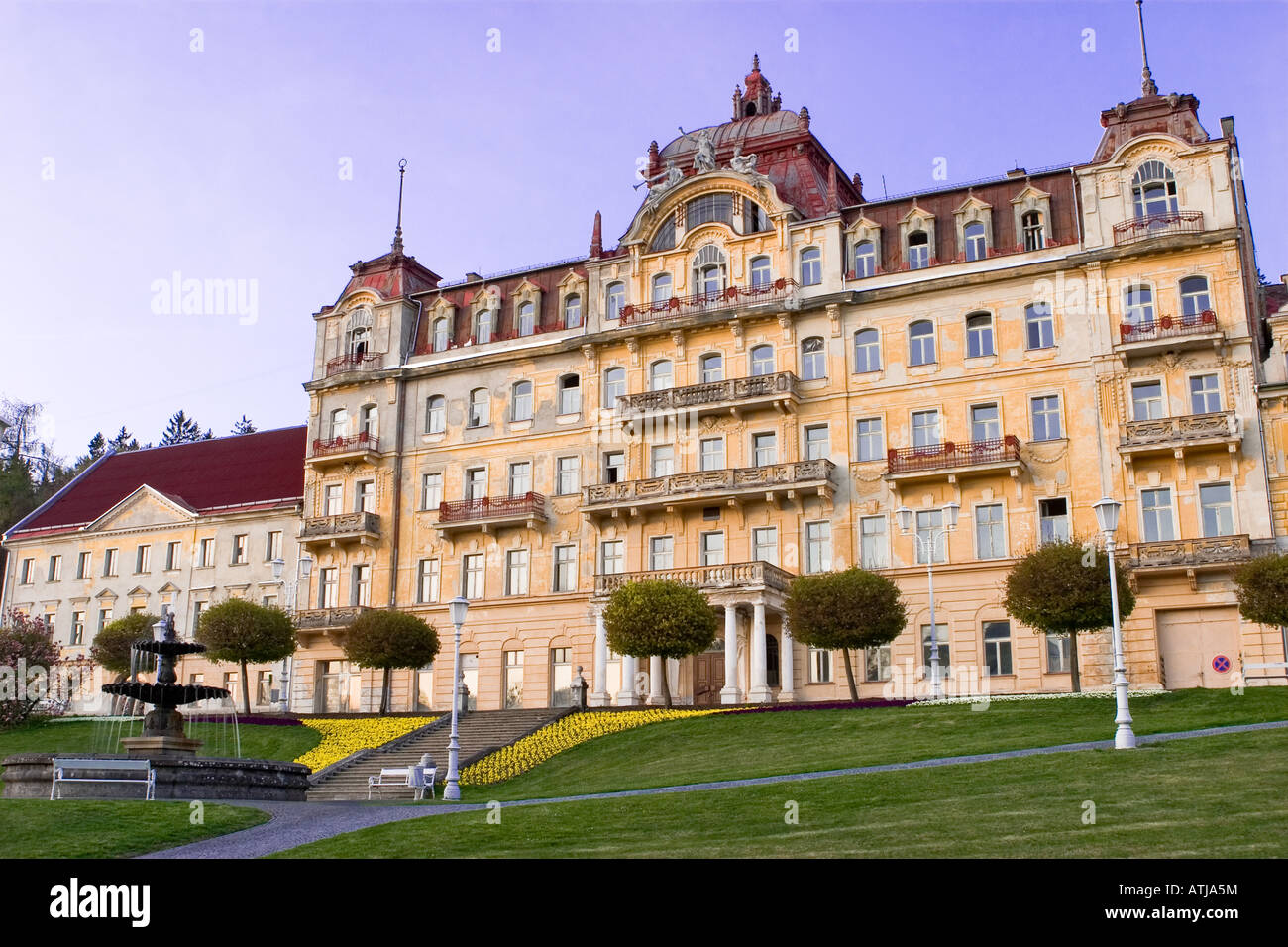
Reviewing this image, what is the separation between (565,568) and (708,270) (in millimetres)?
13227

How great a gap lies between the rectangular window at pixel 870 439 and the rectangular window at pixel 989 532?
427 cm

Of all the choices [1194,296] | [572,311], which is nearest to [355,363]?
[572,311]

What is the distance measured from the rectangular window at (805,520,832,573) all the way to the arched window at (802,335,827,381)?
5793 mm

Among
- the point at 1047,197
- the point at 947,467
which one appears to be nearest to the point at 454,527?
the point at 947,467

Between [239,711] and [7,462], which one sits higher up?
[7,462]

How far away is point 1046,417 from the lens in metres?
45.3

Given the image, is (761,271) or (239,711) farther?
(239,711)

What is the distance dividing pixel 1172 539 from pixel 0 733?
42.5 m

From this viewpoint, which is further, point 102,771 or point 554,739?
point 554,739

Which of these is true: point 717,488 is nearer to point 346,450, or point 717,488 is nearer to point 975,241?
point 975,241

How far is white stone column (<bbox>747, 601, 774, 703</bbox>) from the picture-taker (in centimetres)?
4369

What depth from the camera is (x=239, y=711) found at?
56844 mm

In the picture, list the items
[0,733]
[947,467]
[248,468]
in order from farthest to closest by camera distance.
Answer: [248,468]
[0,733]
[947,467]
